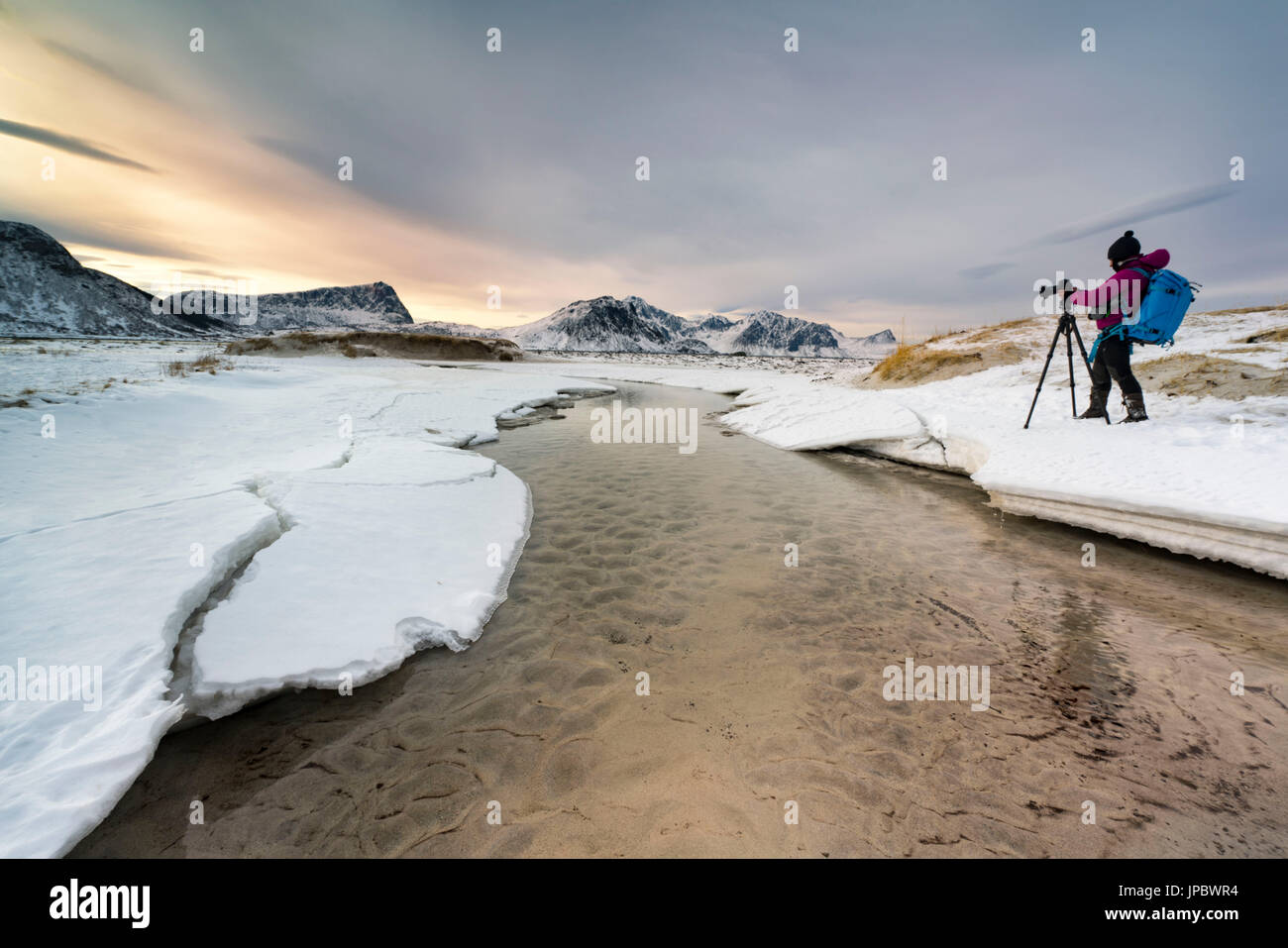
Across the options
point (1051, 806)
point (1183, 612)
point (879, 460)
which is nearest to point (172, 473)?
point (1051, 806)

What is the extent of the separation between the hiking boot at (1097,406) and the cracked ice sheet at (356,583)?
36.2 ft

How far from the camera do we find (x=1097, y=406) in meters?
9.04

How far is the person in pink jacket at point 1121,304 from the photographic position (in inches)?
316

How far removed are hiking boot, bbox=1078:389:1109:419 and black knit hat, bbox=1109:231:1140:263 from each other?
7.89ft

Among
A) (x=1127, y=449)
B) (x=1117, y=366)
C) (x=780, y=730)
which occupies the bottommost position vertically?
(x=780, y=730)

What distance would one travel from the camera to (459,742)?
3223mm

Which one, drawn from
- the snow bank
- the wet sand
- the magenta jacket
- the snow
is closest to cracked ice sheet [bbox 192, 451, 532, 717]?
the snow

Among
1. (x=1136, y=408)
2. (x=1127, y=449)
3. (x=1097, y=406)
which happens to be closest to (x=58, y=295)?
(x=1097, y=406)

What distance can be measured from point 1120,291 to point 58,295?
172765 millimetres

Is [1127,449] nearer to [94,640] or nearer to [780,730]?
[780,730]

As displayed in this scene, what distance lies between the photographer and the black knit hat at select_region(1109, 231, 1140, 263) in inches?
322

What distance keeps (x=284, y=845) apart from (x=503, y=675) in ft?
5.46

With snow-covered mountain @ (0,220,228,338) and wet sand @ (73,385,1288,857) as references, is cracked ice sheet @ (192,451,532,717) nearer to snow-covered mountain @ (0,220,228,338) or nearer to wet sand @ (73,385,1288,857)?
wet sand @ (73,385,1288,857)

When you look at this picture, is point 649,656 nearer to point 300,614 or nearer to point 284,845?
point 284,845
